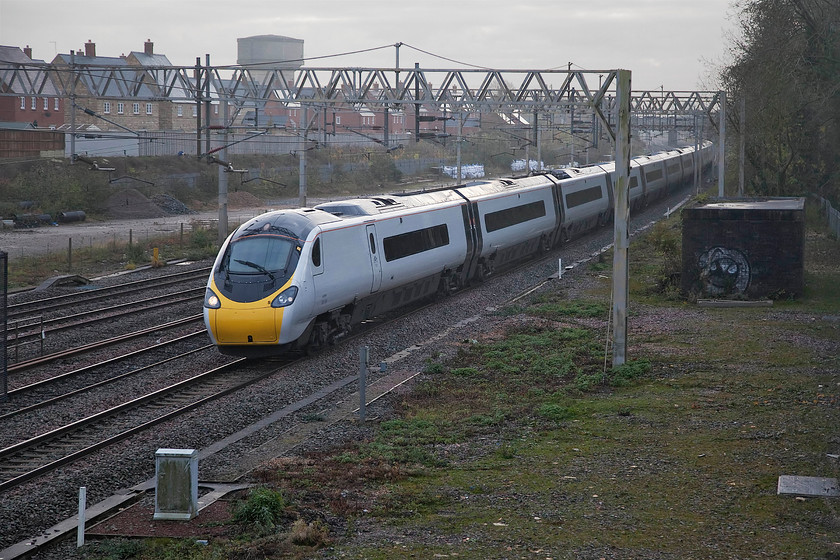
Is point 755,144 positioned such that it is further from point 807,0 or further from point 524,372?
point 524,372

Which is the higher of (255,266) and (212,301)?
(255,266)

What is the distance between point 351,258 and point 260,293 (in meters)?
2.77

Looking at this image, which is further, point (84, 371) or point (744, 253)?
point (744, 253)

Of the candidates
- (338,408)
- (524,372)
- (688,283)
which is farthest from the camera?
(688,283)

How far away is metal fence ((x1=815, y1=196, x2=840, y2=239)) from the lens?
3707 cm

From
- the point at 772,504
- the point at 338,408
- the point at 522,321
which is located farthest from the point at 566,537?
the point at 522,321

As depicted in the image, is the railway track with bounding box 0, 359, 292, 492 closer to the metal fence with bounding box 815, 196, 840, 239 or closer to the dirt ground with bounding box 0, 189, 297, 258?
the dirt ground with bounding box 0, 189, 297, 258

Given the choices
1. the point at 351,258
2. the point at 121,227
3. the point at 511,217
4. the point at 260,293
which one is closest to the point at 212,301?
the point at 260,293

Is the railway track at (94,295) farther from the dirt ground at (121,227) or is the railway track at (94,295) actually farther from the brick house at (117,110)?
the brick house at (117,110)

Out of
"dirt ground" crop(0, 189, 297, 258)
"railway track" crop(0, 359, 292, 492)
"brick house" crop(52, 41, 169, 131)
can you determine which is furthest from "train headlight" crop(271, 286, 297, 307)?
"brick house" crop(52, 41, 169, 131)

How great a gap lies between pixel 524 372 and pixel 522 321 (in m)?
5.12

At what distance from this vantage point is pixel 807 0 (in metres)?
32.2

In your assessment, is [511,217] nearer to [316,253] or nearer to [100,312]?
[100,312]

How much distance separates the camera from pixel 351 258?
19234 mm
